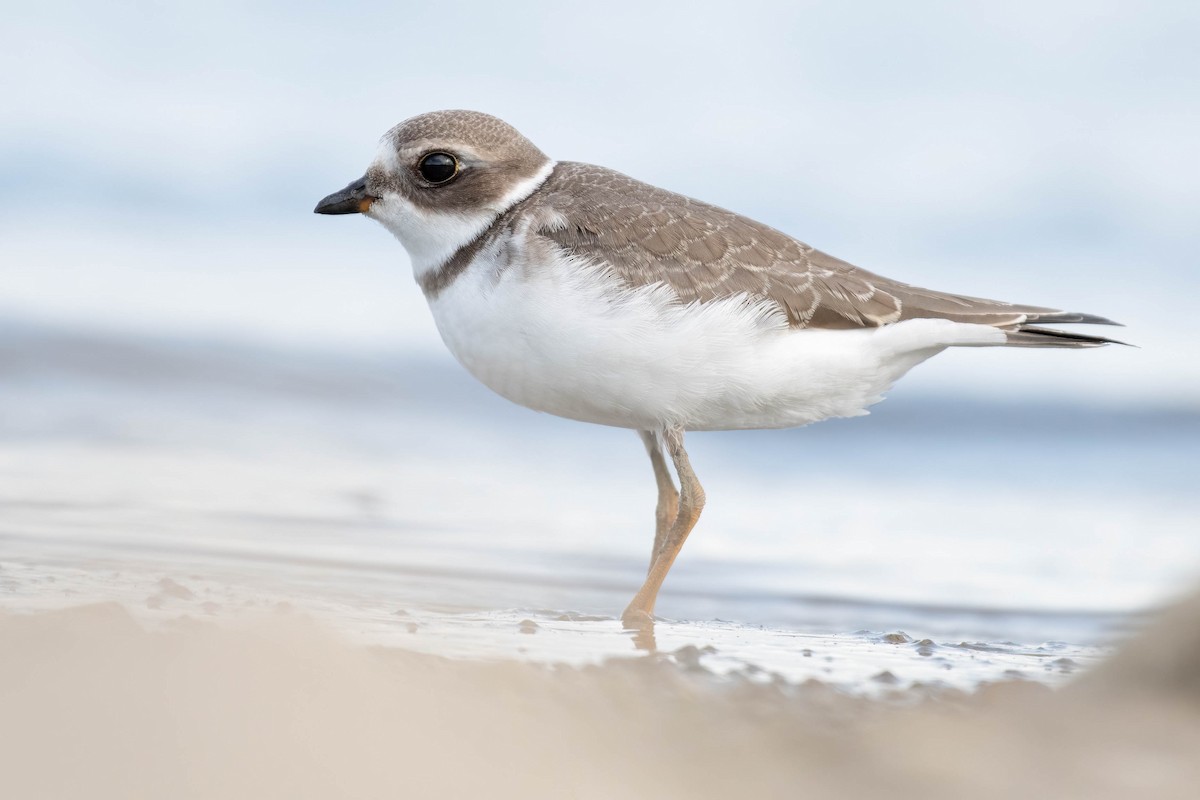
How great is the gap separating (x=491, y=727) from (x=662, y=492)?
346 centimetres

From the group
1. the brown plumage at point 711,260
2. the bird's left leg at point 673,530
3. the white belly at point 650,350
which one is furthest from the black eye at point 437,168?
the bird's left leg at point 673,530

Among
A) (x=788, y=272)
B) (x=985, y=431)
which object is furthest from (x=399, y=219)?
(x=985, y=431)

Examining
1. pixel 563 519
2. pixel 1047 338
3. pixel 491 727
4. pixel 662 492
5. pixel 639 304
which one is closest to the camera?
pixel 491 727

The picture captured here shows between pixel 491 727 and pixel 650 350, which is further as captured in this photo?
pixel 650 350

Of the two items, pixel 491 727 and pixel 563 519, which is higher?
pixel 563 519

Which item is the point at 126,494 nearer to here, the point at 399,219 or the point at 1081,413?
the point at 399,219

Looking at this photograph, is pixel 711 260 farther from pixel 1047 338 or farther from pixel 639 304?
pixel 1047 338

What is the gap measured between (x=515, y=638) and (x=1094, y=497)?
22.8 ft

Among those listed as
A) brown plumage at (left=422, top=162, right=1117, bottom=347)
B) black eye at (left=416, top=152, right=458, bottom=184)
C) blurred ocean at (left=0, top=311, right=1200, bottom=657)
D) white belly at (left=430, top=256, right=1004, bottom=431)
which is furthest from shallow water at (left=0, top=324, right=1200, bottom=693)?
black eye at (left=416, top=152, right=458, bottom=184)

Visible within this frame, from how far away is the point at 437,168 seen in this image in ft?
18.7

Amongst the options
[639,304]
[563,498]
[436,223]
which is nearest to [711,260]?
[639,304]

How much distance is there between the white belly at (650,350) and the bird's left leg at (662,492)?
1.40ft

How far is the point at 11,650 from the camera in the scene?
2.88 metres

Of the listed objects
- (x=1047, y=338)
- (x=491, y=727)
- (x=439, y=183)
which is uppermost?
(x=439, y=183)
